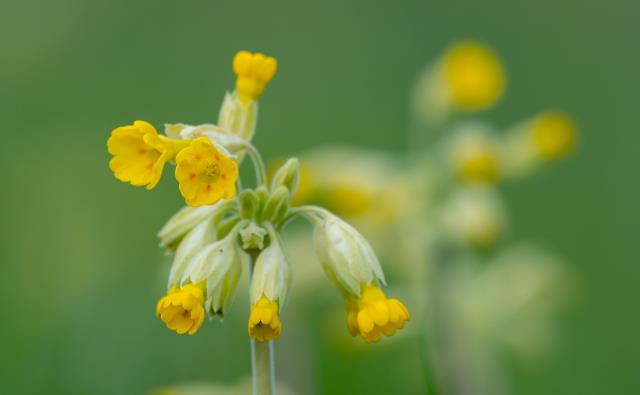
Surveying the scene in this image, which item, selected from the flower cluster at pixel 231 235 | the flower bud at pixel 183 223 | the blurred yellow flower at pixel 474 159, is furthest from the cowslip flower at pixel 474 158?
the flower bud at pixel 183 223

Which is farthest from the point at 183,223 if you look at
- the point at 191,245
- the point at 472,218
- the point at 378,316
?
the point at 472,218

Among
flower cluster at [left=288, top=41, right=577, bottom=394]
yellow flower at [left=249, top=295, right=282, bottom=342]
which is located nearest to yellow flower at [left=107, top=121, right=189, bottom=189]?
yellow flower at [left=249, top=295, right=282, bottom=342]

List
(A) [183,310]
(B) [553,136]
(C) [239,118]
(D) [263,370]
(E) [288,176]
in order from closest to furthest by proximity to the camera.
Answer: (D) [263,370] < (A) [183,310] < (E) [288,176] < (C) [239,118] < (B) [553,136]

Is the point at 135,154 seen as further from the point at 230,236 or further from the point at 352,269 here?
the point at 352,269

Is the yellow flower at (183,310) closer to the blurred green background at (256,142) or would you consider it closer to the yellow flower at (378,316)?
the yellow flower at (378,316)

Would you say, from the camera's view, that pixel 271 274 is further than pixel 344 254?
No

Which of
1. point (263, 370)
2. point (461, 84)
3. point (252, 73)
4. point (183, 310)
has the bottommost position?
point (263, 370)

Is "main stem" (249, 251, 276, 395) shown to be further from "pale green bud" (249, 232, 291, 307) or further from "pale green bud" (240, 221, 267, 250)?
"pale green bud" (240, 221, 267, 250)

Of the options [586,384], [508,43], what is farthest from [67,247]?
[508,43]
